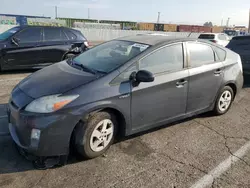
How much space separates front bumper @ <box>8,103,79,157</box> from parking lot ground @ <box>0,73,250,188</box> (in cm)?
25

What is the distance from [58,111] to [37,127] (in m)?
0.29

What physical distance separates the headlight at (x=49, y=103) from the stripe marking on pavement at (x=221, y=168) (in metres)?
1.72

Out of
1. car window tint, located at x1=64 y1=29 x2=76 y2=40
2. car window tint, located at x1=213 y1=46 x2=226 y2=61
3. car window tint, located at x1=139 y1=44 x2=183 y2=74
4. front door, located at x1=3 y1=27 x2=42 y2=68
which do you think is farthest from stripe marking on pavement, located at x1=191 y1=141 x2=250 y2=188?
car window tint, located at x1=64 y1=29 x2=76 y2=40

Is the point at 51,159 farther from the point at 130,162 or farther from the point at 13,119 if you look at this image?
the point at 130,162

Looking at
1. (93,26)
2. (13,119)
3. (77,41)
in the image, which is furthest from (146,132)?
(93,26)

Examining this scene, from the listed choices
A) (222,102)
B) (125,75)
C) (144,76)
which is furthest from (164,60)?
(222,102)

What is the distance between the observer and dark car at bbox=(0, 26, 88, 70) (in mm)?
7424

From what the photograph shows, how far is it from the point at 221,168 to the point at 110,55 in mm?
2201

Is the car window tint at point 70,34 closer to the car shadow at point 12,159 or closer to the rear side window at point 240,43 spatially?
the rear side window at point 240,43

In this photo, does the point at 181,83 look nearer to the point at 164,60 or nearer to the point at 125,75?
the point at 164,60

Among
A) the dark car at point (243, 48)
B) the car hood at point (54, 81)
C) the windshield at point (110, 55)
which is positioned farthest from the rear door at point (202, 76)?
the dark car at point (243, 48)

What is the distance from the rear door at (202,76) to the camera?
4.01 m

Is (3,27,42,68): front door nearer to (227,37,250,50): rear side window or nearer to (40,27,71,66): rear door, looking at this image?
(40,27,71,66): rear door

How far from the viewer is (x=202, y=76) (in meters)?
4.12
